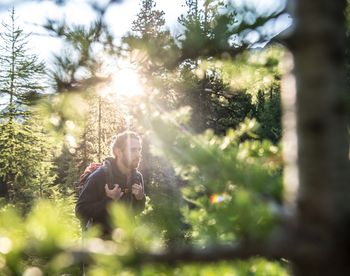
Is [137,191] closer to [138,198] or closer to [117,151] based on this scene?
[138,198]

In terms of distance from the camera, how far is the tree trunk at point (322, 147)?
2.64 ft

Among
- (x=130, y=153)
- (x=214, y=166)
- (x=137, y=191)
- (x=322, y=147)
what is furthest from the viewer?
(x=137, y=191)

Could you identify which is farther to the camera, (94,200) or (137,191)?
Result: (137,191)

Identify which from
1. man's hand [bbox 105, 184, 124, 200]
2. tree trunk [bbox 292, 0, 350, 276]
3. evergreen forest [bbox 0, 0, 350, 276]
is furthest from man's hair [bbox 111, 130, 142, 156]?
tree trunk [bbox 292, 0, 350, 276]

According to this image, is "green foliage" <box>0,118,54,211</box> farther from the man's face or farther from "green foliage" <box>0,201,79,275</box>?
"green foliage" <box>0,201,79,275</box>

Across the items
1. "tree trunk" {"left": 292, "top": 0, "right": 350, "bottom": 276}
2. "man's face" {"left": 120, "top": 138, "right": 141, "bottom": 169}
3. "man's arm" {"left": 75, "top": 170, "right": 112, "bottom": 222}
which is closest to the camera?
"tree trunk" {"left": 292, "top": 0, "right": 350, "bottom": 276}

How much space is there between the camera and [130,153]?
4.57m

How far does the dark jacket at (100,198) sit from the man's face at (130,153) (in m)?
0.15

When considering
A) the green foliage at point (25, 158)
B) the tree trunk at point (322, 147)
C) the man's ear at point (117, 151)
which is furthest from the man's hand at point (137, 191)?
the green foliage at point (25, 158)

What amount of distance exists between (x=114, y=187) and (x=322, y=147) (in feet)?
12.9

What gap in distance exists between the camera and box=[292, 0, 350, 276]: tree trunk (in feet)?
2.64

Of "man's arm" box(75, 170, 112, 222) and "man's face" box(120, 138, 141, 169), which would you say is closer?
"man's arm" box(75, 170, 112, 222)

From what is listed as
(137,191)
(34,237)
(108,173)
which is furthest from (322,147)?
(137,191)

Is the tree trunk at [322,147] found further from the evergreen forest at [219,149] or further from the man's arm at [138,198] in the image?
the man's arm at [138,198]
